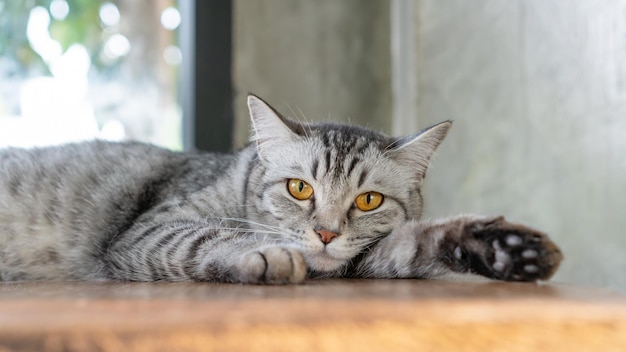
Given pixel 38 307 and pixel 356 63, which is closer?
pixel 38 307

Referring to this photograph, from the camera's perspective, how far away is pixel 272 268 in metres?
0.93

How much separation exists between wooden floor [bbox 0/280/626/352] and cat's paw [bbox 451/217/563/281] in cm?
20

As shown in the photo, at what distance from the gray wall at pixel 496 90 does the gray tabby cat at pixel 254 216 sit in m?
0.47

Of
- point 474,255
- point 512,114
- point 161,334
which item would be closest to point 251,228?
point 474,255

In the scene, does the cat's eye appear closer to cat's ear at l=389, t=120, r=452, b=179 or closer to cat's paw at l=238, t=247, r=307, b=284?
cat's ear at l=389, t=120, r=452, b=179

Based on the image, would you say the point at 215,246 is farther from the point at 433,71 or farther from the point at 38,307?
the point at 433,71

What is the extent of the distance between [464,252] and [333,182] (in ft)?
1.18

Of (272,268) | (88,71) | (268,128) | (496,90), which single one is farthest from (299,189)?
(88,71)

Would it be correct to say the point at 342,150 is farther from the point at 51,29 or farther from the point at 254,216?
the point at 51,29

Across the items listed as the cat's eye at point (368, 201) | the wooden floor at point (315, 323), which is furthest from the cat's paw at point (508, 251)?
the cat's eye at point (368, 201)

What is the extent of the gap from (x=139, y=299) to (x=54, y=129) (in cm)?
157

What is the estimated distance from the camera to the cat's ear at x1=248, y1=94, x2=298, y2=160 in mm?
1409

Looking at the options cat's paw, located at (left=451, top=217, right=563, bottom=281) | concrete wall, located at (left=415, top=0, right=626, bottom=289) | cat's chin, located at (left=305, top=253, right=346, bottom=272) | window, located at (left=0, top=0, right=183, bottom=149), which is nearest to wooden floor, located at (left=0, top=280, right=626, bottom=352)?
cat's paw, located at (left=451, top=217, right=563, bottom=281)

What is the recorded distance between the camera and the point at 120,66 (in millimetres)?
2193
